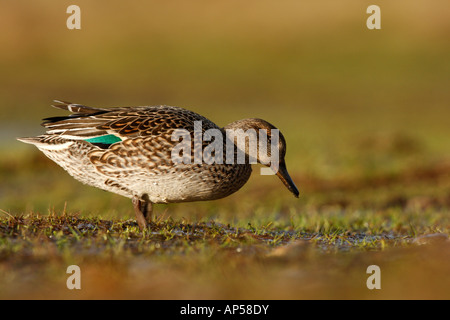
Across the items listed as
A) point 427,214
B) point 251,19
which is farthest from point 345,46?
point 427,214

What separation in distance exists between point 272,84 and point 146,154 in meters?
20.6

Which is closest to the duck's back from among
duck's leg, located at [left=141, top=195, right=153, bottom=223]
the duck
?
the duck

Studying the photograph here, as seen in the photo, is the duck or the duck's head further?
the duck's head

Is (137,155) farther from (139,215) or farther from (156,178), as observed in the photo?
(139,215)

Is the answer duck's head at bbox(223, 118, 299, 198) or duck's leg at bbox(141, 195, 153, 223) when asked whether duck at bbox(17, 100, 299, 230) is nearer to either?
duck's leg at bbox(141, 195, 153, 223)

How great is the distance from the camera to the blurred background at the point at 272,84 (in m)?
10.8

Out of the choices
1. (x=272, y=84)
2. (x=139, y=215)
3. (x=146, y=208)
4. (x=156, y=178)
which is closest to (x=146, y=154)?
(x=156, y=178)

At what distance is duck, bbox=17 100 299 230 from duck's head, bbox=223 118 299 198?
5.0 inches

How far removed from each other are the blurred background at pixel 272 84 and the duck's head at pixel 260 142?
3259mm

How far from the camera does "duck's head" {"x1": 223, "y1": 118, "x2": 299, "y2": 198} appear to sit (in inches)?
245

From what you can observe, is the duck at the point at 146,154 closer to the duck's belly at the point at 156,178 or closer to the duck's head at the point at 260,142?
the duck's belly at the point at 156,178

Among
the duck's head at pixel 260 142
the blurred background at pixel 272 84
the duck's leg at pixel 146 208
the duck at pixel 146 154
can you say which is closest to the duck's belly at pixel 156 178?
the duck at pixel 146 154

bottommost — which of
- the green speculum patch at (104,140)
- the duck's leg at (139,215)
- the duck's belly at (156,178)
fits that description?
the duck's leg at (139,215)

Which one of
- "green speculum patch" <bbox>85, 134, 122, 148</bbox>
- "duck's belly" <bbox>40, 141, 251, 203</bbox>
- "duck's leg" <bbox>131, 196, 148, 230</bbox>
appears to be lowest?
"duck's leg" <bbox>131, 196, 148, 230</bbox>
